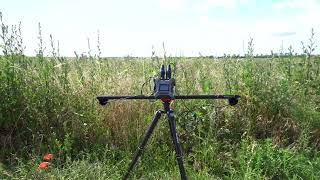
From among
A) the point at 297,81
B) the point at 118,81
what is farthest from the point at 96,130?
the point at 297,81

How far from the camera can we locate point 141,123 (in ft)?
14.3

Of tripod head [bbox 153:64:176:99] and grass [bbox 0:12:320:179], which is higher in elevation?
tripod head [bbox 153:64:176:99]

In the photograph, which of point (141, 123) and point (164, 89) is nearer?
point (164, 89)

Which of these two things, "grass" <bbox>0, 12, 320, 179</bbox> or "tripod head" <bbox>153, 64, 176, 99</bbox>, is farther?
"grass" <bbox>0, 12, 320, 179</bbox>

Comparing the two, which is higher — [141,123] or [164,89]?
[164,89]

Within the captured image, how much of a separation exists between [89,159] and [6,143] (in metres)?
1.25

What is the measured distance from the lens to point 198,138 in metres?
4.18

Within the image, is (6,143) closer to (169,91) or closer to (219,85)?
(169,91)

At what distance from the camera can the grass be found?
375 cm

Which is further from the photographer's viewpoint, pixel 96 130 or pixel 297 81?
pixel 297 81

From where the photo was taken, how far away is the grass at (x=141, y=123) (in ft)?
12.3

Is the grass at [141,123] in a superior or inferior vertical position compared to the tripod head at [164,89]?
inferior

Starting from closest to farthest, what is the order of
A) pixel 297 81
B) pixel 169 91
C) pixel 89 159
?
pixel 169 91, pixel 89 159, pixel 297 81

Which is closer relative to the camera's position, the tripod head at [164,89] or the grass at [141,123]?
the tripod head at [164,89]
